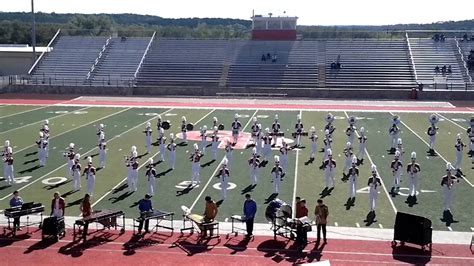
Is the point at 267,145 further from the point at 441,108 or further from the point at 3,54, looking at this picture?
the point at 3,54

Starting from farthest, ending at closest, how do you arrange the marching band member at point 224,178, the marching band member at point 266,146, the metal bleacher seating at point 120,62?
the metal bleacher seating at point 120,62
the marching band member at point 266,146
the marching band member at point 224,178

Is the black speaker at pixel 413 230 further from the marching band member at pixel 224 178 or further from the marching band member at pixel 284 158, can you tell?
the marching band member at pixel 284 158

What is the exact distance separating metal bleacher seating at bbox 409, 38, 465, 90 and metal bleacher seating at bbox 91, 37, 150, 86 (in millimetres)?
22135

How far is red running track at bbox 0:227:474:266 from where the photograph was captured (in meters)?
11.6

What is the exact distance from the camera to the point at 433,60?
48.0 metres

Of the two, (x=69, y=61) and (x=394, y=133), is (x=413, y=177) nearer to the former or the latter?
(x=394, y=133)

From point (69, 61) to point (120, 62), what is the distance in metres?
4.33

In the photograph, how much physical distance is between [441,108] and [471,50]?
14.5 metres

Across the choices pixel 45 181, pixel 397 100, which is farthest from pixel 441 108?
pixel 45 181

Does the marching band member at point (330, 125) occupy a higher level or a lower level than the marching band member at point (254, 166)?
higher

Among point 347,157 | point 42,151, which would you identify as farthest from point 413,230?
point 42,151

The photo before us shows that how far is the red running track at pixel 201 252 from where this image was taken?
38.0 ft

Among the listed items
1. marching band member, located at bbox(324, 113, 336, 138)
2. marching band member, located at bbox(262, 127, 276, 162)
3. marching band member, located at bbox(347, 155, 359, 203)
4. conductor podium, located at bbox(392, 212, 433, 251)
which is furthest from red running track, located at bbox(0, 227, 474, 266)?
marching band member, located at bbox(324, 113, 336, 138)

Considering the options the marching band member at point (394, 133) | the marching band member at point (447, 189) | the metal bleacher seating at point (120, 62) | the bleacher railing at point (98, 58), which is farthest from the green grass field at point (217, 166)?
the bleacher railing at point (98, 58)
